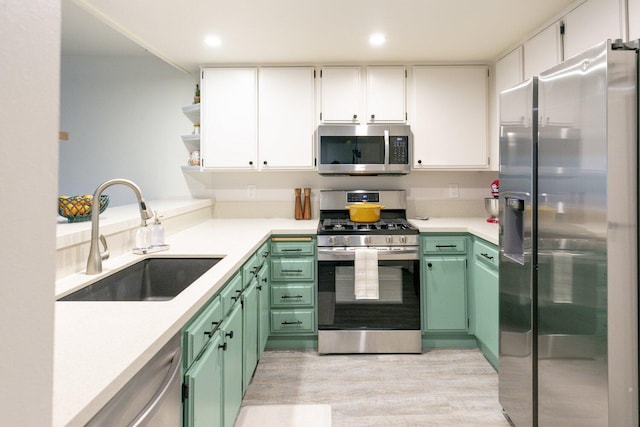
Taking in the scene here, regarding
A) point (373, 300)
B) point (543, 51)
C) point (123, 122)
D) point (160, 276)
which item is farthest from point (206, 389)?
point (123, 122)

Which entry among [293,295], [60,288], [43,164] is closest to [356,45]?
[293,295]

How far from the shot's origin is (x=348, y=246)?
3.03 metres

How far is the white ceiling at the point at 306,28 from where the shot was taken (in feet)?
7.60

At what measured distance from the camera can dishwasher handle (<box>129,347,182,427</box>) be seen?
93 centimetres

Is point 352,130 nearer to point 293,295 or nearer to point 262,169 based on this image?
point 262,169

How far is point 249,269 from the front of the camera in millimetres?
2301

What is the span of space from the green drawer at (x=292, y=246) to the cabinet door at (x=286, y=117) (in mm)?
666

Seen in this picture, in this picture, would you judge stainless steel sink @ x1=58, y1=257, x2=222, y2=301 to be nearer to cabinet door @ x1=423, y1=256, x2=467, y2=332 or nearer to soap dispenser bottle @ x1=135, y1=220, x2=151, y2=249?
soap dispenser bottle @ x1=135, y1=220, x2=151, y2=249

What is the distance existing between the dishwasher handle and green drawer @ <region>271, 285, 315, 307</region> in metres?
1.86

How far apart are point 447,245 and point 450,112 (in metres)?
1.13

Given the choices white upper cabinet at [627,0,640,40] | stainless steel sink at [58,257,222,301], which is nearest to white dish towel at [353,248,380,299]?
stainless steel sink at [58,257,222,301]

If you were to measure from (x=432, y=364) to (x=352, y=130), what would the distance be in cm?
182

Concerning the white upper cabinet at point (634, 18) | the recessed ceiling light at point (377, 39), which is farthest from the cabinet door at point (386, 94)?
the white upper cabinet at point (634, 18)

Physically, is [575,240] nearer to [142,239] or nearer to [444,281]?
[444,281]
